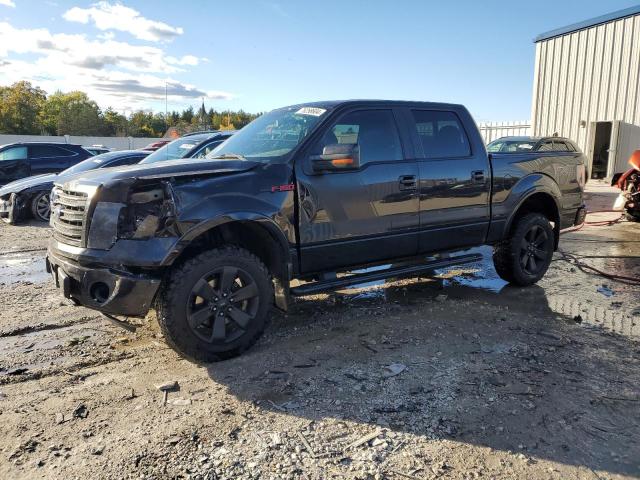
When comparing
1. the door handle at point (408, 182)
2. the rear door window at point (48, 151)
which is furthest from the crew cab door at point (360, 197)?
the rear door window at point (48, 151)

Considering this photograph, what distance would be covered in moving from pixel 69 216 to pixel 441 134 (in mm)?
3552

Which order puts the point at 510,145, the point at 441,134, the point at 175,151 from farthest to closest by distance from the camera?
the point at 510,145 < the point at 175,151 < the point at 441,134

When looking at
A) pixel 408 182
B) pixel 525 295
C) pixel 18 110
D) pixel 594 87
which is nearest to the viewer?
pixel 408 182

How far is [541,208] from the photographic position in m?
6.34

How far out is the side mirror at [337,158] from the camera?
4031mm

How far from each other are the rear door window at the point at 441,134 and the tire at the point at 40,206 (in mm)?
8607

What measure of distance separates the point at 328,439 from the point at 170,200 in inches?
74.2

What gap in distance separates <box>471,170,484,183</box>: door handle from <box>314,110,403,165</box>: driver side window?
1.00 metres

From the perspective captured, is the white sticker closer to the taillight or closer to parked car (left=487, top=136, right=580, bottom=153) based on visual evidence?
the taillight

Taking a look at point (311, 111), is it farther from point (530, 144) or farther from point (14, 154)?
point (14, 154)

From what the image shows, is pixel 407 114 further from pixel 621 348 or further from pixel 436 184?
pixel 621 348

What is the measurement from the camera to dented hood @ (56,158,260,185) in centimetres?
352

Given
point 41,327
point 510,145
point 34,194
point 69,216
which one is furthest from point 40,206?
point 510,145

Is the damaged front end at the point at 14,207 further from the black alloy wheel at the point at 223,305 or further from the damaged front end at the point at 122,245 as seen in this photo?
the black alloy wheel at the point at 223,305
